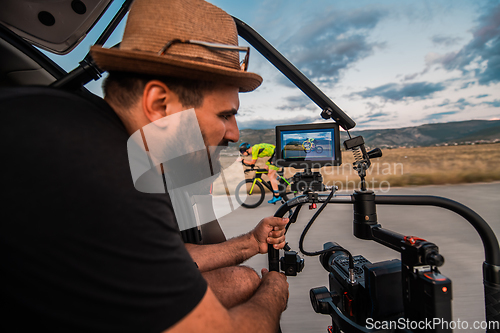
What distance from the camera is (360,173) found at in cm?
103

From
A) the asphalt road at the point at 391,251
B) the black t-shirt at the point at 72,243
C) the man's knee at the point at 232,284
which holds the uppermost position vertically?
the black t-shirt at the point at 72,243

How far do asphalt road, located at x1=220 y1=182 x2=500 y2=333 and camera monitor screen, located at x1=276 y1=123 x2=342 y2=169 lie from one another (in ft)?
3.75

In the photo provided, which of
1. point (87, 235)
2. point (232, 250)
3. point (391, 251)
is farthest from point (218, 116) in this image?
point (391, 251)

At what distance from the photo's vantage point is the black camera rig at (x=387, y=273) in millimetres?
719

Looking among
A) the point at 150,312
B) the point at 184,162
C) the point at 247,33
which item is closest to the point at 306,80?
the point at 247,33

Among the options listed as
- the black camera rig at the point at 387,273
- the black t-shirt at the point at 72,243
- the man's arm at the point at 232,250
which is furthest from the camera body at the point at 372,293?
the black t-shirt at the point at 72,243

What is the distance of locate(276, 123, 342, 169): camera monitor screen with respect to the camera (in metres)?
1.30

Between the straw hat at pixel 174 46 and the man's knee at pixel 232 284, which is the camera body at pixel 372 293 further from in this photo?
the straw hat at pixel 174 46

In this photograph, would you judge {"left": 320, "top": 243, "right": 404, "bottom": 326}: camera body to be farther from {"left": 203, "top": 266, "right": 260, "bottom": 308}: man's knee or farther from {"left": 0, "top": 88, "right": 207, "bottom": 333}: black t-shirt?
{"left": 0, "top": 88, "right": 207, "bottom": 333}: black t-shirt

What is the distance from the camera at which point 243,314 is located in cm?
73

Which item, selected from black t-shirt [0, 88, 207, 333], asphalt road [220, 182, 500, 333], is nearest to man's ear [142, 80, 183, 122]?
black t-shirt [0, 88, 207, 333]

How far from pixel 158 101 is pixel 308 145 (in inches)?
35.1

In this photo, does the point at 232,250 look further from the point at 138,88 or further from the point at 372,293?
the point at 138,88

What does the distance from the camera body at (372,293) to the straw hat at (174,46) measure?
0.83 m
